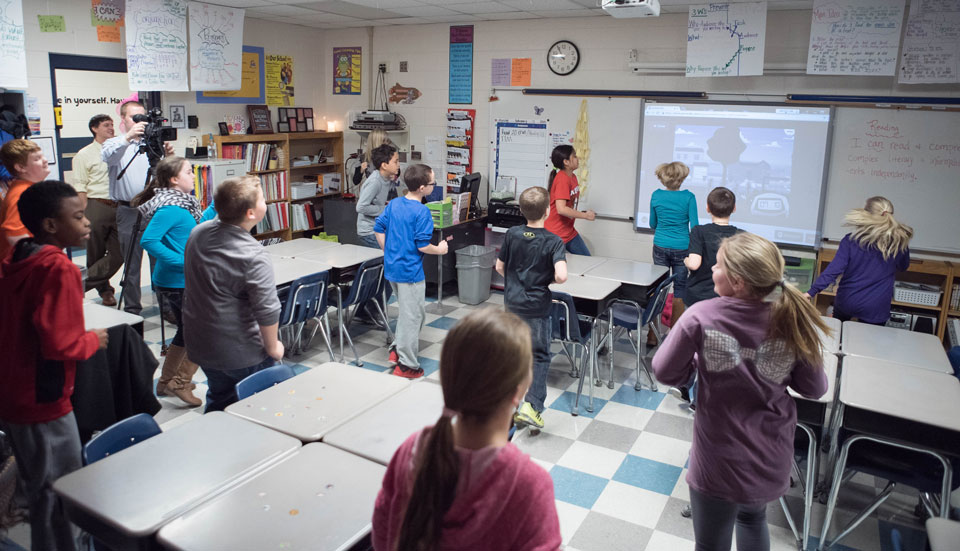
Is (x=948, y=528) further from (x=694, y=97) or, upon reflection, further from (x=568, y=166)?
(x=694, y=97)

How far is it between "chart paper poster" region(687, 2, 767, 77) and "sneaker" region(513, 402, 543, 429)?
131 inches

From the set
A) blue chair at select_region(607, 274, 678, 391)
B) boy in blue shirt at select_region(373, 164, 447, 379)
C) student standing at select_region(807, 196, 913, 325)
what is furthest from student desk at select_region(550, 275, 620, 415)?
student standing at select_region(807, 196, 913, 325)

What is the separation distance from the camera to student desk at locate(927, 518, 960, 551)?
5.93 feet

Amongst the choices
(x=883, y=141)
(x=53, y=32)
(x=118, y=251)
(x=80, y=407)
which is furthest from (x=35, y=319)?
(x=883, y=141)

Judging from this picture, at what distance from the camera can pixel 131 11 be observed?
5492 mm

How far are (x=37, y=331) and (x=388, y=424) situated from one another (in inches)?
45.4

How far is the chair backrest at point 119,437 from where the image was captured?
7.08 feet

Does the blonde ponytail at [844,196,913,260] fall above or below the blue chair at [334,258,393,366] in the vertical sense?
above

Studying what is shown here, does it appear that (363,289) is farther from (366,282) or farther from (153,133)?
(153,133)

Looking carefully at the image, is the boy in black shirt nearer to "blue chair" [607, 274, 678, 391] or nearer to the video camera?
"blue chair" [607, 274, 678, 391]

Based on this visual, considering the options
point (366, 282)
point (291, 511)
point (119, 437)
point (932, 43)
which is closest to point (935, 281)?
point (932, 43)

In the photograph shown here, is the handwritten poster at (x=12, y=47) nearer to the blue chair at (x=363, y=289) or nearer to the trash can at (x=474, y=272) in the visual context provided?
the blue chair at (x=363, y=289)

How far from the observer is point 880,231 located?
3.81 m

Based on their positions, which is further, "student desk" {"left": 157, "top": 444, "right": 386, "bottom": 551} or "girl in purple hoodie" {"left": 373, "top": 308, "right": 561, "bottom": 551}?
"student desk" {"left": 157, "top": 444, "right": 386, "bottom": 551}
